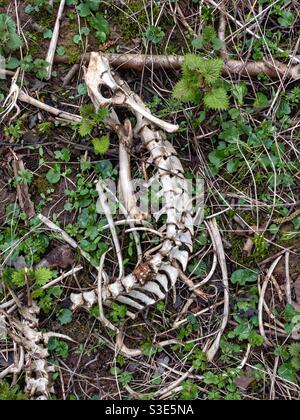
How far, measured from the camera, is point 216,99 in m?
3.47

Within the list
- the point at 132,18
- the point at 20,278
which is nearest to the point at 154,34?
the point at 132,18

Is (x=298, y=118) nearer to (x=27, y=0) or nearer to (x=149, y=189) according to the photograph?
(x=149, y=189)

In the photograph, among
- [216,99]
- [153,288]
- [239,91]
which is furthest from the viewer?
[239,91]

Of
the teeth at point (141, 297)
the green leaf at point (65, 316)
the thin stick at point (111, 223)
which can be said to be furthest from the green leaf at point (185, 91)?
the green leaf at point (65, 316)

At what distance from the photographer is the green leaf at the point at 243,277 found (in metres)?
3.52

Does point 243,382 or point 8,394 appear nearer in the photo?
point 8,394

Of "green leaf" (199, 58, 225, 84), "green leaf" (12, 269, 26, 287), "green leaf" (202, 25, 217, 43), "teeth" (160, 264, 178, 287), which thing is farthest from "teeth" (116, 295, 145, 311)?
"green leaf" (202, 25, 217, 43)

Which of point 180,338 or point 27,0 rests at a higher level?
point 27,0

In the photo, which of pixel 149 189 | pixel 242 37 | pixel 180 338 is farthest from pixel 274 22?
pixel 180 338

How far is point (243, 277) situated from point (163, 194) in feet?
2.32

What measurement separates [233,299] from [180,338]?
1.31ft

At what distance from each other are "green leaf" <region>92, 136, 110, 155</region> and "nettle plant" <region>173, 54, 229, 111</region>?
496mm

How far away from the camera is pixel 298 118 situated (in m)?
3.68

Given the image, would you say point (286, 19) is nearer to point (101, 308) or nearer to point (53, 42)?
point (53, 42)
